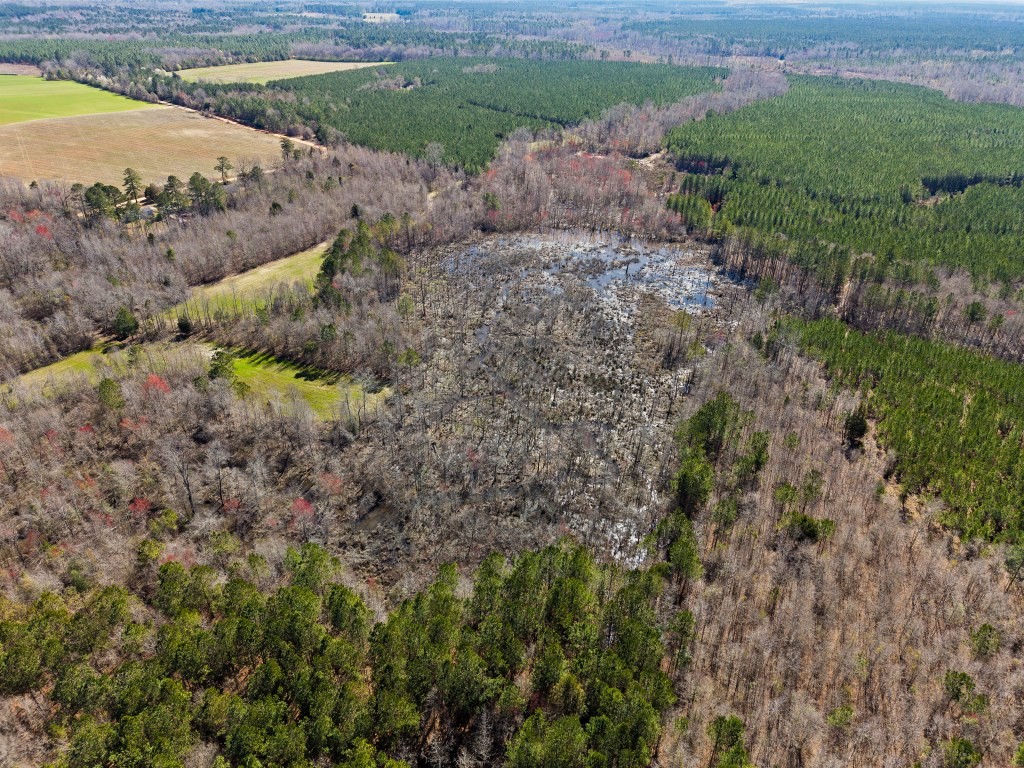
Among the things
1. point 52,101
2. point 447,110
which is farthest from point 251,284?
point 52,101

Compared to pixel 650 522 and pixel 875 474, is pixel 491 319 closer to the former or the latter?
pixel 650 522

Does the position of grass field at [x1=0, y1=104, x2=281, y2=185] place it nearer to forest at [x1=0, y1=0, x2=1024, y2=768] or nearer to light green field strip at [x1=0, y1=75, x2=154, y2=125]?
light green field strip at [x1=0, y1=75, x2=154, y2=125]

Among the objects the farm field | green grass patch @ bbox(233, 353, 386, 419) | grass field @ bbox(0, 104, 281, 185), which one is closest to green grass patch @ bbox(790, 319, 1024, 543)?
green grass patch @ bbox(233, 353, 386, 419)

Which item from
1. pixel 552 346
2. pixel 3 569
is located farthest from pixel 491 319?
pixel 3 569

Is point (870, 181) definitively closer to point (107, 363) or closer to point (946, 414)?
point (946, 414)

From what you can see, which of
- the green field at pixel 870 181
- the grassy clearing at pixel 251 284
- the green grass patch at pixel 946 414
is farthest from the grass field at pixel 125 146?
the green grass patch at pixel 946 414

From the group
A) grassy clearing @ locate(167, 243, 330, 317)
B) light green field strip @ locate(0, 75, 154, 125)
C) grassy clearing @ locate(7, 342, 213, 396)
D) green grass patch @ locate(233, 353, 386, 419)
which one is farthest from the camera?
light green field strip @ locate(0, 75, 154, 125)
